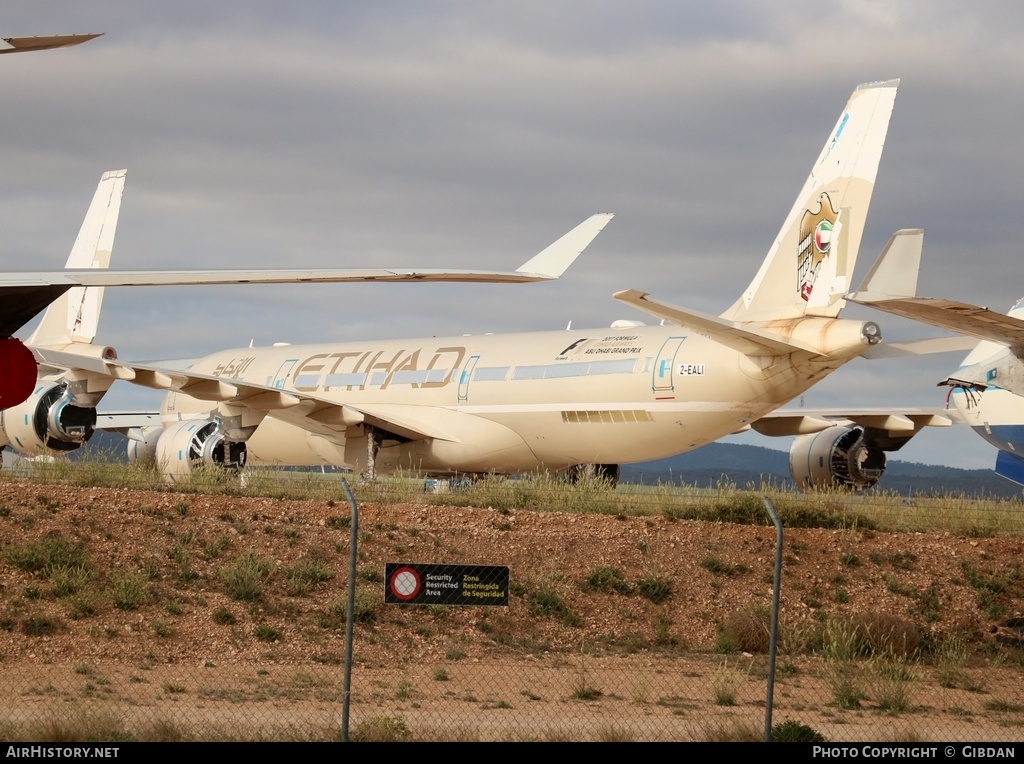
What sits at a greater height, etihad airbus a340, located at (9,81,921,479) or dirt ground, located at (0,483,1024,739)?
etihad airbus a340, located at (9,81,921,479)

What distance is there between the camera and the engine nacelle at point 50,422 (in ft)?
90.5

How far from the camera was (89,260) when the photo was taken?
3061 cm

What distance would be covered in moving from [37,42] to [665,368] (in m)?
17.6

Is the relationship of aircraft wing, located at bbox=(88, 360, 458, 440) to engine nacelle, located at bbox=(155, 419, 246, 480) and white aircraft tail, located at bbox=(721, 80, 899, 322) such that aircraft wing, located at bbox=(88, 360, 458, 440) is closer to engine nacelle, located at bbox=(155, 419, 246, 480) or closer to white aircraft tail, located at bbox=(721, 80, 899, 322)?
engine nacelle, located at bbox=(155, 419, 246, 480)

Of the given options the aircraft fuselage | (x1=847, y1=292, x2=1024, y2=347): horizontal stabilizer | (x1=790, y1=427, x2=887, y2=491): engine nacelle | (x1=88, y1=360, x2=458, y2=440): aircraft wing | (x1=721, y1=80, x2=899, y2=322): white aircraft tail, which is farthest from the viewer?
(x1=790, y1=427, x2=887, y2=491): engine nacelle

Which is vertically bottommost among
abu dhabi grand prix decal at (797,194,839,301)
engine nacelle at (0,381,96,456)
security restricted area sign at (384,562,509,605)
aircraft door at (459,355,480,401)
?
security restricted area sign at (384,562,509,605)

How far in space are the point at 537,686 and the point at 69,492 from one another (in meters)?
8.53

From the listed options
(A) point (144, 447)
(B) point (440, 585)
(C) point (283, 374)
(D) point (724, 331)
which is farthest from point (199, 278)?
(A) point (144, 447)

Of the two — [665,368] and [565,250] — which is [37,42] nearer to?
[565,250]

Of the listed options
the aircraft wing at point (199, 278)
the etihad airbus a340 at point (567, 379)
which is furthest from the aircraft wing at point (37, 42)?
the etihad airbus a340 at point (567, 379)

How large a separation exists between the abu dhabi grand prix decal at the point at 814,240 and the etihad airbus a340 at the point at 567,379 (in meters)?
0.02

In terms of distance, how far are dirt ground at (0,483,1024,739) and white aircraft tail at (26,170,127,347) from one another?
39.2 feet

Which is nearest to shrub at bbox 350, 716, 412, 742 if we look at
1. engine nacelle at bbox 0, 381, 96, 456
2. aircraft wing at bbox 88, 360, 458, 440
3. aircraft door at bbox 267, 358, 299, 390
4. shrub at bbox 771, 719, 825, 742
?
shrub at bbox 771, 719, 825, 742

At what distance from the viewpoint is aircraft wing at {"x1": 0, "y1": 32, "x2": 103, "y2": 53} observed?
7.38 meters
